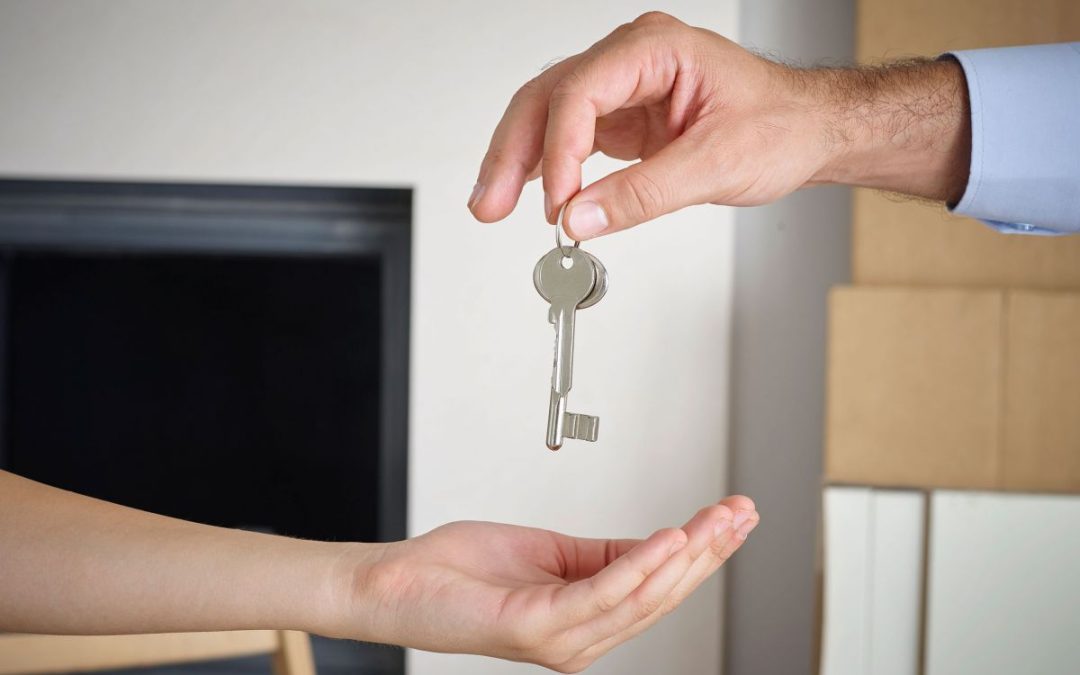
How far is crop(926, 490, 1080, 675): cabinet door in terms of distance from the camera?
1.25 meters

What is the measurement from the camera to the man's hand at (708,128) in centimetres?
75

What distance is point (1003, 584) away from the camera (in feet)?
4.14

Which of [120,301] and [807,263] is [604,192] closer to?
[807,263]

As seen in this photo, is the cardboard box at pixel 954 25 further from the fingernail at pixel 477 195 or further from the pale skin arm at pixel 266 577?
the pale skin arm at pixel 266 577

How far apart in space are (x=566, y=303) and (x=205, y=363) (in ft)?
4.57

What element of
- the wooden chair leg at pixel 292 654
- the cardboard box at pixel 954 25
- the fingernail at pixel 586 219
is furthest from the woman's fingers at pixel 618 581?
the cardboard box at pixel 954 25

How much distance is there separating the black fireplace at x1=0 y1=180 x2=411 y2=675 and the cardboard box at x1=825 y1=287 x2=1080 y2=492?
810 millimetres

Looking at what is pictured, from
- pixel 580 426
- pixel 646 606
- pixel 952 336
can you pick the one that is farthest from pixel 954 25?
pixel 646 606

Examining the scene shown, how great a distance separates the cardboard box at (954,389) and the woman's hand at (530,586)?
698mm

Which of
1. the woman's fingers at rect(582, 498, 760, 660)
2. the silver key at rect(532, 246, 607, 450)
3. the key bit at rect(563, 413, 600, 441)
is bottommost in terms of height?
the woman's fingers at rect(582, 498, 760, 660)

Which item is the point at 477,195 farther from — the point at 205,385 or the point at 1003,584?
the point at 205,385

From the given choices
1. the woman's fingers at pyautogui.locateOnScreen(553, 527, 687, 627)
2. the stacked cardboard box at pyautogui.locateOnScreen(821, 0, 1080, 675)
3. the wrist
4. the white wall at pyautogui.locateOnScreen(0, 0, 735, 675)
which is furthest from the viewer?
the white wall at pyautogui.locateOnScreen(0, 0, 735, 675)

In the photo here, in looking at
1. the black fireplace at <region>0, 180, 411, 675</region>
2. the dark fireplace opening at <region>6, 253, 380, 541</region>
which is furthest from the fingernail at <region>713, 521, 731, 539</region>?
the dark fireplace opening at <region>6, 253, 380, 541</region>

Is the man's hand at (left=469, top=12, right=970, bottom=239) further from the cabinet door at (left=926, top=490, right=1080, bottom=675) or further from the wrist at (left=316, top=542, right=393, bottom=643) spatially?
the cabinet door at (left=926, top=490, right=1080, bottom=675)
